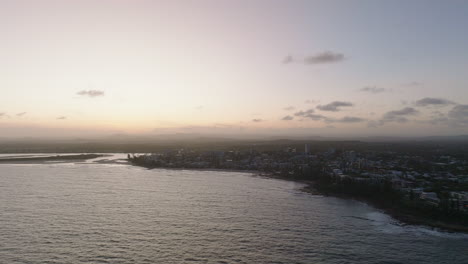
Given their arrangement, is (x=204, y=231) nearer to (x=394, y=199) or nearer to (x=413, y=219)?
(x=413, y=219)

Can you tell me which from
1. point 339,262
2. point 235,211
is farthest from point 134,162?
point 339,262

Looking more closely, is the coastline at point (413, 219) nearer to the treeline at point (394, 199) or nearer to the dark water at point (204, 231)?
the treeline at point (394, 199)

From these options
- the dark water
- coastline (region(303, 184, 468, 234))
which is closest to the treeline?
coastline (region(303, 184, 468, 234))

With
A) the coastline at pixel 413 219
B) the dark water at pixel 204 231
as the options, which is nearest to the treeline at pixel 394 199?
the coastline at pixel 413 219

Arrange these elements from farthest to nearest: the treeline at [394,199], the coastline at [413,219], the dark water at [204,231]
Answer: the treeline at [394,199] → the coastline at [413,219] → the dark water at [204,231]

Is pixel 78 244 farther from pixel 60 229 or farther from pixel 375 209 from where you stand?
pixel 375 209

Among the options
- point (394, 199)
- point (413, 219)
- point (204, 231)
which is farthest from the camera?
point (394, 199)

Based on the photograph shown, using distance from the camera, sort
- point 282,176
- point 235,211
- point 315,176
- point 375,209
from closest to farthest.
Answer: point 235,211 < point 375,209 < point 315,176 < point 282,176

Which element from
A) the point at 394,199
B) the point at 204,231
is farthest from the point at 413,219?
the point at 204,231
